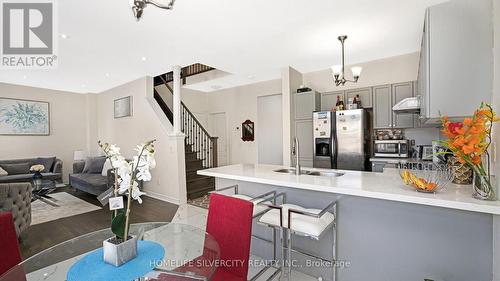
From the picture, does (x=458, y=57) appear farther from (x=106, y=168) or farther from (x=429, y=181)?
(x=106, y=168)

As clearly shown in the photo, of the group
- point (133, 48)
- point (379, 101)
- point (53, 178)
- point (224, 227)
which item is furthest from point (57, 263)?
point (53, 178)

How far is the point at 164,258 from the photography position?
142 centimetres

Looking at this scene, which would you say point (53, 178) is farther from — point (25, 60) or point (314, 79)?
point (314, 79)

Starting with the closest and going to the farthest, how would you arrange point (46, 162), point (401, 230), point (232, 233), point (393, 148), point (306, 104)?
1. point (232, 233)
2. point (401, 230)
3. point (393, 148)
4. point (306, 104)
5. point (46, 162)

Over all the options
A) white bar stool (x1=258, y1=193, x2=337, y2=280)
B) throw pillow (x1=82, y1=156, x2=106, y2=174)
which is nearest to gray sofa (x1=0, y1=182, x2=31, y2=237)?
throw pillow (x1=82, y1=156, x2=106, y2=174)

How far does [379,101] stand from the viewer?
407 cm

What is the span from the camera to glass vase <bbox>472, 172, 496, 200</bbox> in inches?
52.1

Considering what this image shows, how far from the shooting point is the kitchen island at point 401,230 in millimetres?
1477

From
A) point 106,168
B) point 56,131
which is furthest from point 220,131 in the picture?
point 56,131

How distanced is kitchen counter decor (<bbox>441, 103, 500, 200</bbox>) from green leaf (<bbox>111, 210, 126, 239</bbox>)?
196 centimetres

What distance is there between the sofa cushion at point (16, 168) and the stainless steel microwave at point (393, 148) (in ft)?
25.4

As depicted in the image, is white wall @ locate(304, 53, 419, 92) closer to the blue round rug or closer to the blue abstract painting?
the blue round rug

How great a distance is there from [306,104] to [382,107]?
1.35 metres

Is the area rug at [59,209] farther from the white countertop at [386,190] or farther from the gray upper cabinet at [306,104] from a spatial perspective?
the gray upper cabinet at [306,104]
